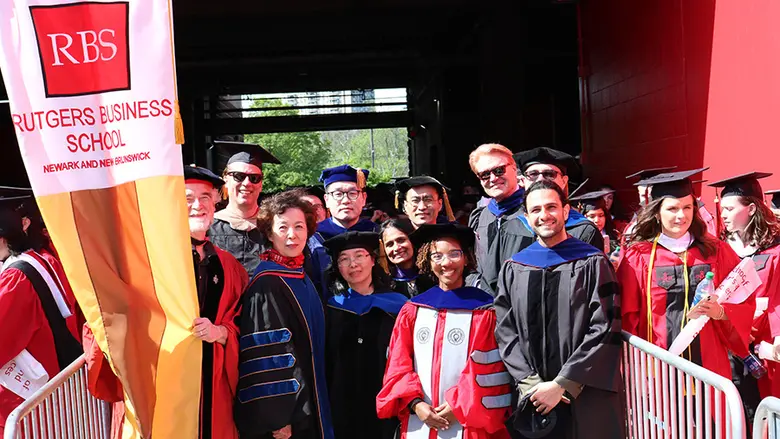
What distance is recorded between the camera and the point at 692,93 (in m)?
7.28

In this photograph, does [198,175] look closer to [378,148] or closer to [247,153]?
[247,153]

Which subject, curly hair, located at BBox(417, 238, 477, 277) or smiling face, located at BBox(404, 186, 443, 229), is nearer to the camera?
curly hair, located at BBox(417, 238, 477, 277)

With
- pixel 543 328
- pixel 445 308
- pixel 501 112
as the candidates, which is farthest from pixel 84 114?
pixel 501 112

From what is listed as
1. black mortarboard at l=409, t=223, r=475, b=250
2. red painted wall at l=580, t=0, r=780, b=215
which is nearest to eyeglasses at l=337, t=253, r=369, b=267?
black mortarboard at l=409, t=223, r=475, b=250

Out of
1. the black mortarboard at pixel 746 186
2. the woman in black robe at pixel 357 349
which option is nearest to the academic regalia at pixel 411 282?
the woman in black robe at pixel 357 349

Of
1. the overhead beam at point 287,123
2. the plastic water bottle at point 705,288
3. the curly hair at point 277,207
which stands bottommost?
the plastic water bottle at point 705,288

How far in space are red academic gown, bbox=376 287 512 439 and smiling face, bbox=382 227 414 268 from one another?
28.8 inches

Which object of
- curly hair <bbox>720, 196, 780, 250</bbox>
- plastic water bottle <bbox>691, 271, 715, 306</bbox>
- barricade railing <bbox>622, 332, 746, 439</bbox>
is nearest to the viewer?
barricade railing <bbox>622, 332, 746, 439</bbox>

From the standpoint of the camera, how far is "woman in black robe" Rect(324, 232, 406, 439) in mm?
3686

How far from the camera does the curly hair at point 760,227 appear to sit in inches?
164

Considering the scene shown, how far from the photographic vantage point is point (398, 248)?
412 cm

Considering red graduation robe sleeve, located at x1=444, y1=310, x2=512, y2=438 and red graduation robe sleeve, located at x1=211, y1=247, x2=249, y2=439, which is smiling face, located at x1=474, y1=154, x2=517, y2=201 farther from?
red graduation robe sleeve, located at x1=211, y1=247, x2=249, y2=439

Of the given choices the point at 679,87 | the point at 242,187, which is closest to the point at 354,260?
the point at 242,187

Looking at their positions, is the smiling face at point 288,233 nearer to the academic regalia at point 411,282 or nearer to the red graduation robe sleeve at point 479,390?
the academic regalia at point 411,282
